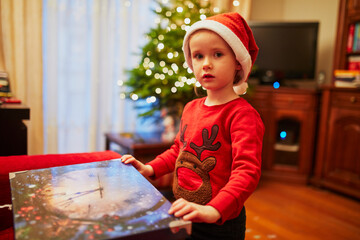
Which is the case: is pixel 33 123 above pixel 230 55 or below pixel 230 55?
below

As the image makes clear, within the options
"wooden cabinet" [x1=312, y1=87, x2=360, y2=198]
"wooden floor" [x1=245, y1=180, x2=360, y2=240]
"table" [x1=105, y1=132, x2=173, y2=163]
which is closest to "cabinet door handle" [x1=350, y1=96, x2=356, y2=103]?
"wooden cabinet" [x1=312, y1=87, x2=360, y2=198]

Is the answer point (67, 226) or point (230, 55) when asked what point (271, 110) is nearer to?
point (230, 55)

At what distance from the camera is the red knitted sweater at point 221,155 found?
75cm

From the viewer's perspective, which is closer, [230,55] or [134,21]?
[230,55]

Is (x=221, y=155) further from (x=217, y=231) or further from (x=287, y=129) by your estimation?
(x=287, y=129)

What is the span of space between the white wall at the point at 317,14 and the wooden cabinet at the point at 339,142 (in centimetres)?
74

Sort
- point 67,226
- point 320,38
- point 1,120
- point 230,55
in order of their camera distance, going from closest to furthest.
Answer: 1. point 67,226
2. point 230,55
3. point 1,120
4. point 320,38

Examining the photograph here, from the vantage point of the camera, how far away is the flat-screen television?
307cm

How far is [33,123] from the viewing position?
255cm

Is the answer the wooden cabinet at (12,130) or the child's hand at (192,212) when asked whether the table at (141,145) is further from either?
the child's hand at (192,212)

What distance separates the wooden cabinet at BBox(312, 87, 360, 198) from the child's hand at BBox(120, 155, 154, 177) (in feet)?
7.01

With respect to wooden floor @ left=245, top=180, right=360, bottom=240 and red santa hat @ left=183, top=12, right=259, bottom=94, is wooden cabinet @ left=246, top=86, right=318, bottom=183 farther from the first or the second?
red santa hat @ left=183, top=12, right=259, bottom=94

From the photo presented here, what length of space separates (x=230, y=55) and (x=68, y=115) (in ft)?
7.45

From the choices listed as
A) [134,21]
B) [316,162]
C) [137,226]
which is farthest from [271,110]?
[137,226]
